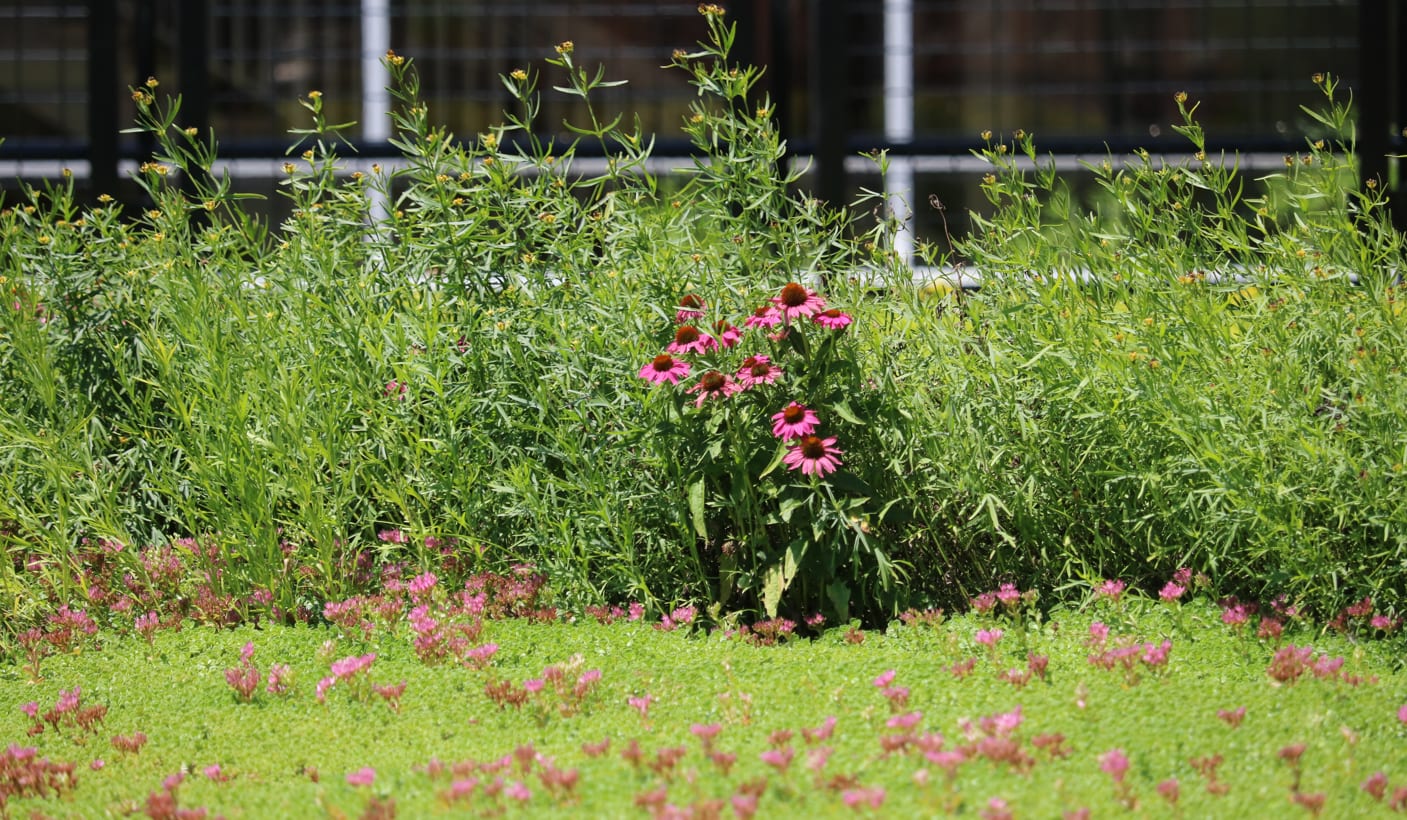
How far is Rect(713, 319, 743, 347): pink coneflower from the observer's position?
252 cm

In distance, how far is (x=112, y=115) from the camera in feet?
18.8

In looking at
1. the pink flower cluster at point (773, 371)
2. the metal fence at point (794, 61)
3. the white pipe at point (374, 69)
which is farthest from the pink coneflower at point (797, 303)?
the white pipe at point (374, 69)

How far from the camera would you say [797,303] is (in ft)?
8.09

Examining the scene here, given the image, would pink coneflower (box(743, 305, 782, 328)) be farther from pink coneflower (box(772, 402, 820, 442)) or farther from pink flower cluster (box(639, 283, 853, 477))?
pink coneflower (box(772, 402, 820, 442))

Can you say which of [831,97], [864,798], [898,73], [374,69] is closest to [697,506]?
[864,798]

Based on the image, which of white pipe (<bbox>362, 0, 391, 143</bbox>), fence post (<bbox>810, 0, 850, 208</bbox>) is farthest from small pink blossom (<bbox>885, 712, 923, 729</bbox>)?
white pipe (<bbox>362, 0, 391, 143</bbox>)

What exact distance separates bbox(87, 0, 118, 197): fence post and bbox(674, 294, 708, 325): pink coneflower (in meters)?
4.06

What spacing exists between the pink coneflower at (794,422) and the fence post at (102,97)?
438 cm

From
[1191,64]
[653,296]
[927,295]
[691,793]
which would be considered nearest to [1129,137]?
[1191,64]

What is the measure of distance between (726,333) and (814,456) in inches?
11.9

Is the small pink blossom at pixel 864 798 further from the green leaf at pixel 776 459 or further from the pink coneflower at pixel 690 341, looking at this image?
the pink coneflower at pixel 690 341

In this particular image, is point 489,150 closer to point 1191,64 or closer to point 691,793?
point 691,793

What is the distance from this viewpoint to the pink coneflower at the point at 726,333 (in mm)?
2520

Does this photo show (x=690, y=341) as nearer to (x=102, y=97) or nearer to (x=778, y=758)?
(x=778, y=758)
